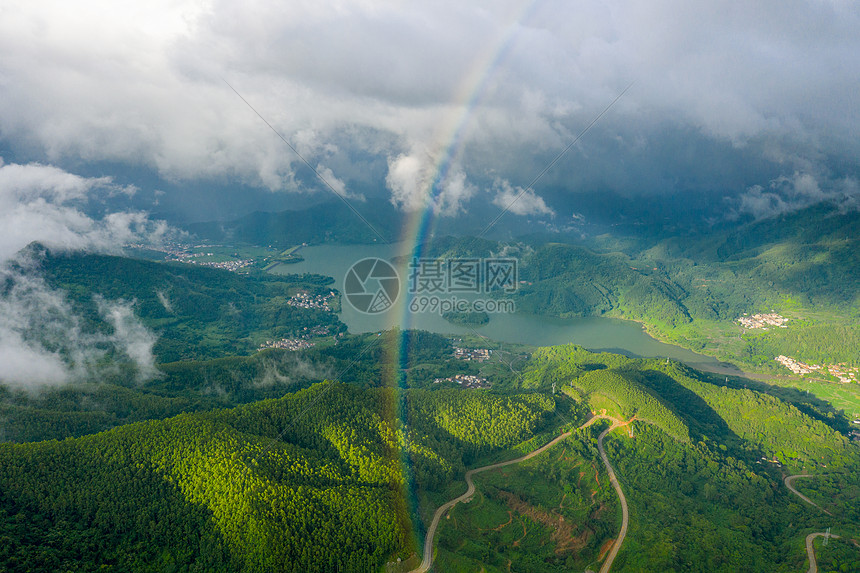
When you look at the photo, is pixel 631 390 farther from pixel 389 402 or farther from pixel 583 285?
pixel 583 285

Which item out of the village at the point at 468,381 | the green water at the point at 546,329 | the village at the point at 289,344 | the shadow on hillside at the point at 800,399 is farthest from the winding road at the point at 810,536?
the village at the point at 289,344

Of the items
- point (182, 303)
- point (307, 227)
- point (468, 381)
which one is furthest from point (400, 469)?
point (307, 227)

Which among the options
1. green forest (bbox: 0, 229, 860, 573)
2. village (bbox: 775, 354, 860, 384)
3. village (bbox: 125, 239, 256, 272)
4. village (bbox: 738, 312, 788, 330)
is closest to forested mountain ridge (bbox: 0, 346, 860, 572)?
green forest (bbox: 0, 229, 860, 573)

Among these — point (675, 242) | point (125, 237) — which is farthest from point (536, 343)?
point (125, 237)

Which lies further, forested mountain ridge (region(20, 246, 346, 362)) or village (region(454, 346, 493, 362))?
village (region(454, 346, 493, 362))

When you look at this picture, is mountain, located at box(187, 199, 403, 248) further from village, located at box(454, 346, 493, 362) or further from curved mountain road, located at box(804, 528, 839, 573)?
curved mountain road, located at box(804, 528, 839, 573)

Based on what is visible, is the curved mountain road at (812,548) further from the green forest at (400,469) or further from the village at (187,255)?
the village at (187,255)
